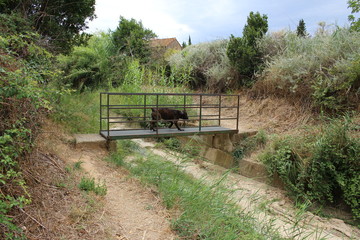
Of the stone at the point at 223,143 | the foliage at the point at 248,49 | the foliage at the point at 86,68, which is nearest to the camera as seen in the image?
the stone at the point at 223,143

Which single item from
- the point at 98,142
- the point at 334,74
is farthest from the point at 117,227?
the point at 334,74

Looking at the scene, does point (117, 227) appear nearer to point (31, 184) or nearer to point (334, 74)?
point (31, 184)

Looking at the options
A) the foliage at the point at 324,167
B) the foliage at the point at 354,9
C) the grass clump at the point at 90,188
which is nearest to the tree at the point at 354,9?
the foliage at the point at 354,9

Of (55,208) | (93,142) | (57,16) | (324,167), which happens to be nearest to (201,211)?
(55,208)

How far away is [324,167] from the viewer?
4926 mm

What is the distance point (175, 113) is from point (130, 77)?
4656mm

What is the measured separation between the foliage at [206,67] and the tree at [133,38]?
283 cm

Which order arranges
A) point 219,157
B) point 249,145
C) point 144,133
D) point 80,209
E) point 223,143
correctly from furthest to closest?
point 219,157 → point 223,143 → point 249,145 → point 144,133 → point 80,209

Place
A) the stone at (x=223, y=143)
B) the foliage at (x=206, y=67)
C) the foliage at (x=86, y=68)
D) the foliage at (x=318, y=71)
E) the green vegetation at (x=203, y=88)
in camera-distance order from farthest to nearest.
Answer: the foliage at (x=206, y=67), the foliage at (x=86, y=68), the stone at (x=223, y=143), the foliage at (x=318, y=71), the green vegetation at (x=203, y=88)

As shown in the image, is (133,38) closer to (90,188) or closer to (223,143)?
(223,143)

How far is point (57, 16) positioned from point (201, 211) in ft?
15.6

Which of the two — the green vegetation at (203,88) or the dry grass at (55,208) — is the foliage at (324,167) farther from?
the dry grass at (55,208)

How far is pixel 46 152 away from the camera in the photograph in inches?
132

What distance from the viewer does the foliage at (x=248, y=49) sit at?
10023mm
